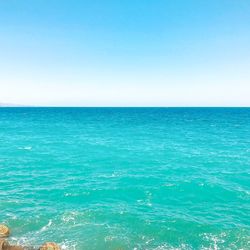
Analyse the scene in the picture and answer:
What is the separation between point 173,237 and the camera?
22.6 metres

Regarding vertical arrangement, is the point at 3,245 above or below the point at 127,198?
above

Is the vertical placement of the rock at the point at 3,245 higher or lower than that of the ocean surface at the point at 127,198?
higher

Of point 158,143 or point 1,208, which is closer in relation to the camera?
point 1,208

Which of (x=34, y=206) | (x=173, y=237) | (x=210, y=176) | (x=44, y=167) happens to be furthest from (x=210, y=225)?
(x=44, y=167)

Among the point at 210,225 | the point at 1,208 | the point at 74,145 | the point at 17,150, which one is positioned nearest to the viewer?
the point at 210,225

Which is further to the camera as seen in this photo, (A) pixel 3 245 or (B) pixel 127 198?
(B) pixel 127 198

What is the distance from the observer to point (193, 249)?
20.9 meters

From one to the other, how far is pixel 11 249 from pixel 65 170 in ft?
74.3

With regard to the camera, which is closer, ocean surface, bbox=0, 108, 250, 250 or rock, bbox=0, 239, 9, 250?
rock, bbox=0, 239, 9, 250

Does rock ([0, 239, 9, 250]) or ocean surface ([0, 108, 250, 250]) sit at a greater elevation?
rock ([0, 239, 9, 250])

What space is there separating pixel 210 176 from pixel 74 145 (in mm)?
32092

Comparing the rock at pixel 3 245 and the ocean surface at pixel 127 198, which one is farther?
the ocean surface at pixel 127 198

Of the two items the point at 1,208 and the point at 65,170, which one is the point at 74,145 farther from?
the point at 1,208

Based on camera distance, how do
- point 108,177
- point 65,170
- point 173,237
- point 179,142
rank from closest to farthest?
point 173,237
point 108,177
point 65,170
point 179,142
